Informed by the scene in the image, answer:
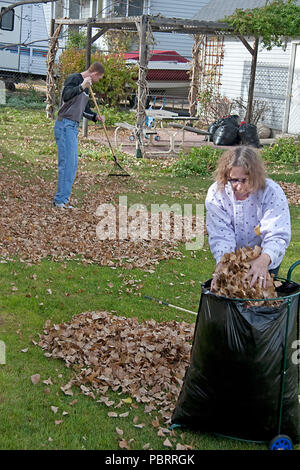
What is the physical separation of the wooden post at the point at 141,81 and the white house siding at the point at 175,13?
13657 mm

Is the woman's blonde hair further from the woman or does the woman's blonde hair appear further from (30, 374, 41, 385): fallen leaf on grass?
(30, 374, 41, 385): fallen leaf on grass

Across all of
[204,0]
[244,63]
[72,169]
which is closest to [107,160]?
[72,169]

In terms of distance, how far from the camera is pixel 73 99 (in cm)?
922

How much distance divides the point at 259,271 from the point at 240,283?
0.14m

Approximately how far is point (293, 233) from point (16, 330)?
16.8 feet

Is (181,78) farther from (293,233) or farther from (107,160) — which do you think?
(293,233)

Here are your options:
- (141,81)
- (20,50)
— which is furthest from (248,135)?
(20,50)

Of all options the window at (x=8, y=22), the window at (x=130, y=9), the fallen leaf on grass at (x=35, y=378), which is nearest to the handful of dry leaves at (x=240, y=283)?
the fallen leaf on grass at (x=35, y=378)

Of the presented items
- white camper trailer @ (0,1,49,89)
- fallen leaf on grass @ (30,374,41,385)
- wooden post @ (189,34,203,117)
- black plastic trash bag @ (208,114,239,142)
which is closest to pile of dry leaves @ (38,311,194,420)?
fallen leaf on grass @ (30,374,41,385)

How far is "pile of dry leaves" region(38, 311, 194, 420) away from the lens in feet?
14.6

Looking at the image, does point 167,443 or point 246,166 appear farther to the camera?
point 246,166

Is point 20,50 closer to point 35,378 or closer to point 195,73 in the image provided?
point 195,73

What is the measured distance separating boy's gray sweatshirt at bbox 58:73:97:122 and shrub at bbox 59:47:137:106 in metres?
12.0

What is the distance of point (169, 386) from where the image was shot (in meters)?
4.45
